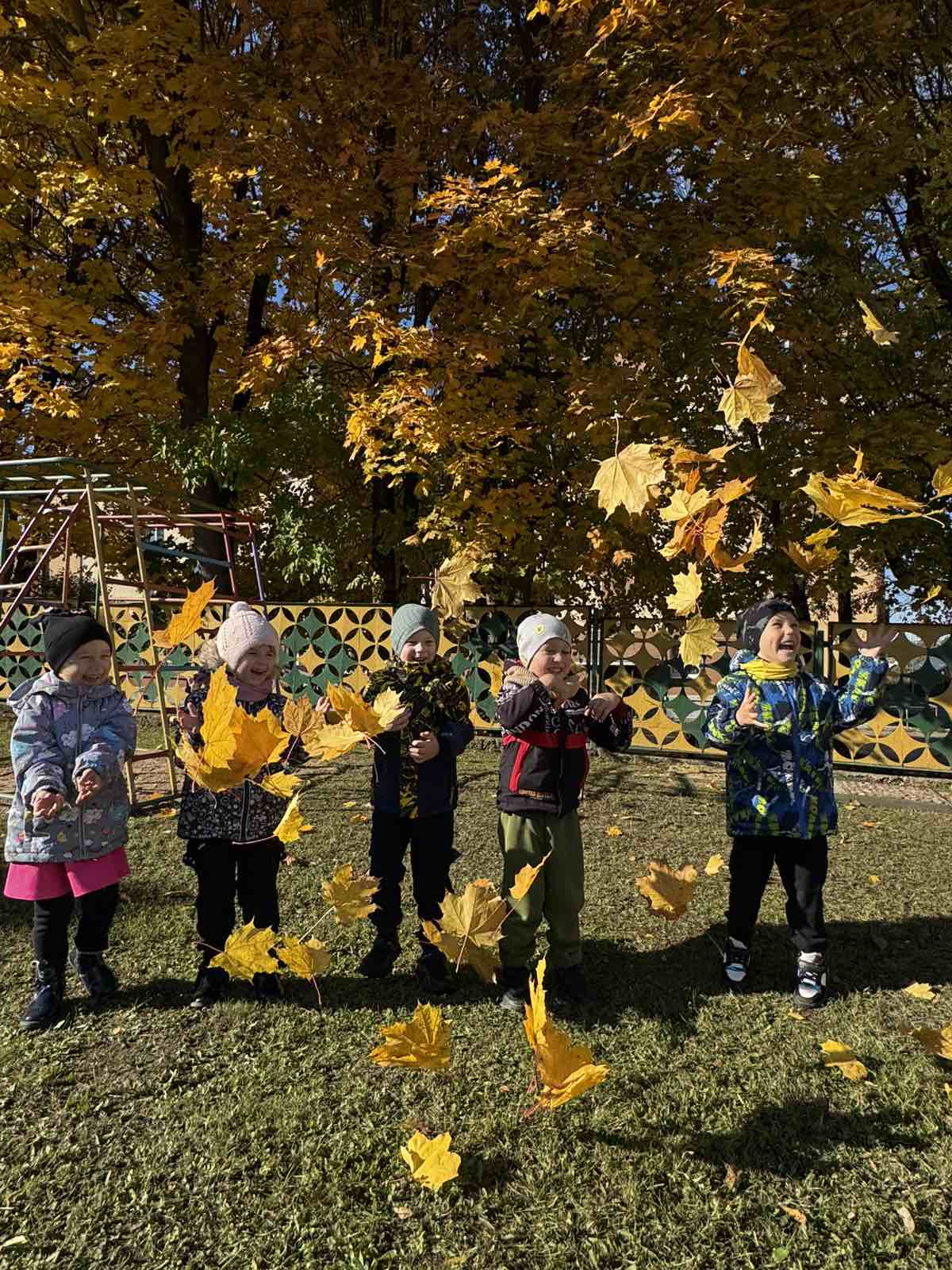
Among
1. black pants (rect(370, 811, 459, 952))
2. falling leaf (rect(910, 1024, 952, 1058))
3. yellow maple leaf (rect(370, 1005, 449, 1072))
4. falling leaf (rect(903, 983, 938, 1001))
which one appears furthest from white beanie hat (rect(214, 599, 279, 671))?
falling leaf (rect(903, 983, 938, 1001))

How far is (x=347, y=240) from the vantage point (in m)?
7.18

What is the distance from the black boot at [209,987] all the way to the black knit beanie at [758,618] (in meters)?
2.54

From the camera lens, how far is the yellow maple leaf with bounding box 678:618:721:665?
3127 millimetres

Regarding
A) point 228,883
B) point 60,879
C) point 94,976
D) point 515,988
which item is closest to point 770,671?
point 515,988

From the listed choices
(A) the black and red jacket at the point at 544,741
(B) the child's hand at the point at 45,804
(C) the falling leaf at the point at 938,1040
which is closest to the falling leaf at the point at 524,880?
(A) the black and red jacket at the point at 544,741

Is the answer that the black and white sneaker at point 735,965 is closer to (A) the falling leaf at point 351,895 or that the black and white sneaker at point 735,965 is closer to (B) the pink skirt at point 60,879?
(A) the falling leaf at point 351,895

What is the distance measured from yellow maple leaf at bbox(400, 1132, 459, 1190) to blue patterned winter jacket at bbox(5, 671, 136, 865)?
1.68 meters

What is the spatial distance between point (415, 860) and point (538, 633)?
1.11m

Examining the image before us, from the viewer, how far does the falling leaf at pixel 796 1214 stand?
2047 millimetres

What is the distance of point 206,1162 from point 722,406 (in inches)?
115

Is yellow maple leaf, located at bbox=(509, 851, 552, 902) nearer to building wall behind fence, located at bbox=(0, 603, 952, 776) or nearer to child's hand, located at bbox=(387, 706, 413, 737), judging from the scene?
child's hand, located at bbox=(387, 706, 413, 737)

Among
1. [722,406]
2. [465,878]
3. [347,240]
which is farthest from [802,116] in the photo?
[465,878]

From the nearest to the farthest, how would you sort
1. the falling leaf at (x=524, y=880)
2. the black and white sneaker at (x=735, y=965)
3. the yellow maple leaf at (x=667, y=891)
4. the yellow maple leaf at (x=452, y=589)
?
the falling leaf at (x=524, y=880) → the black and white sneaker at (x=735, y=965) → the yellow maple leaf at (x=667, y=891) → the yellow maple leaf at (x=452, y=589)

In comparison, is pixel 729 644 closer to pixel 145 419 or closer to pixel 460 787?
pixel 460 787
